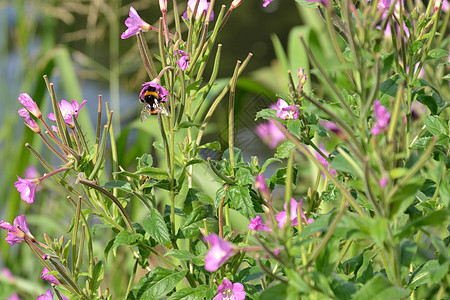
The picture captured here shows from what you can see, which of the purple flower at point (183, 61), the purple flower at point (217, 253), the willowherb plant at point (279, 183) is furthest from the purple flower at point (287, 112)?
the purple flower at point (217, 253)

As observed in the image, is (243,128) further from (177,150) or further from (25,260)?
(25,260)

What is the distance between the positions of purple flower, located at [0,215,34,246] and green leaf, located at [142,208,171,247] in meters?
0.13

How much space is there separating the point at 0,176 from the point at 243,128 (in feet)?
5.37

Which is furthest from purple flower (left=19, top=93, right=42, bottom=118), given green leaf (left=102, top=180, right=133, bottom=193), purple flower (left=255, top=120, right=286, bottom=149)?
purple flower (left=255, top=120, right=286, bottom=149)

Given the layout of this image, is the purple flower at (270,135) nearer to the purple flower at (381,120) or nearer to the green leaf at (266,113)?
the green leaf at (266,113)

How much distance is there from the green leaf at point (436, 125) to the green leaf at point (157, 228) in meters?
0.31

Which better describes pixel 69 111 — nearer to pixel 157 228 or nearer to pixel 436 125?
pixel 157 228

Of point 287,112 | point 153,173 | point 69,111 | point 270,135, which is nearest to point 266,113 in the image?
point 287,112

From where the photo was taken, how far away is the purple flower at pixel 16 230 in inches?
25.1

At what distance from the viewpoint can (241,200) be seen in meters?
0.63

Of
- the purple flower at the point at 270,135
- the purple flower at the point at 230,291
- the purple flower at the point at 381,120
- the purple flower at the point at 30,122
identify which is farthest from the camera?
the purple flower at the point at 270,135

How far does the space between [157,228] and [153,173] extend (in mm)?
62

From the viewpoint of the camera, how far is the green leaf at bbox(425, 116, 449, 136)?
0.63 metres

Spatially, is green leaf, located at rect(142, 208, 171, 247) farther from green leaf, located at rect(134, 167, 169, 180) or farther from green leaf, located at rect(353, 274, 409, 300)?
green leaf, located at rect(353, 274, 409, 300)
